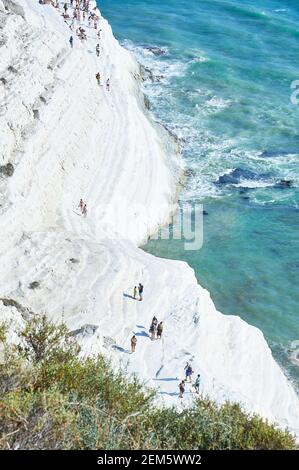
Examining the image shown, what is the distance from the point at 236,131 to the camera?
53469mm

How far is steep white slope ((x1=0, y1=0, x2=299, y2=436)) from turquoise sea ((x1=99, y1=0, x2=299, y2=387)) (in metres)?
2.70

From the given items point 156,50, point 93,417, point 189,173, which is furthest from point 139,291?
point 156,50

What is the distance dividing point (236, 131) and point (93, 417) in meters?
40.3

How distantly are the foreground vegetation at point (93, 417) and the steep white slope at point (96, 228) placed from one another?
7.85 metres

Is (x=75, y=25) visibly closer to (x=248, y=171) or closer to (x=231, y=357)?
(x=248, y=171)

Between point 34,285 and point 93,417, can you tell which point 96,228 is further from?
point 93,417

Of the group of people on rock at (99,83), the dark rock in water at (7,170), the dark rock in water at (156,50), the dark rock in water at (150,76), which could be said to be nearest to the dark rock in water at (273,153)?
the group of people on rock at (99,83)

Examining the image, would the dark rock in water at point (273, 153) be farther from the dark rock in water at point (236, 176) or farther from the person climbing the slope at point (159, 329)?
the person climbing the slope at point (159, 329)

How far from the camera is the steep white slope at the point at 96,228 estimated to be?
29375 millimetres

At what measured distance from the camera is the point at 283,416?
2847 centimetres

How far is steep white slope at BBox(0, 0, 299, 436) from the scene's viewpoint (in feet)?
96.4

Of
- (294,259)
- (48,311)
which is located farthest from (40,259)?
(294,259)

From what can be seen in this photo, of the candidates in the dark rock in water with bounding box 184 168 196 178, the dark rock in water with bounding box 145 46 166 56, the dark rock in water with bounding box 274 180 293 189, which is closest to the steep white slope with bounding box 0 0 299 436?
the dark rock in water with bounding box 184 168 196 178

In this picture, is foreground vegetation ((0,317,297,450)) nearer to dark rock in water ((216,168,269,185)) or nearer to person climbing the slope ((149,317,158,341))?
person climbing the slope ((149,317,158,341))
